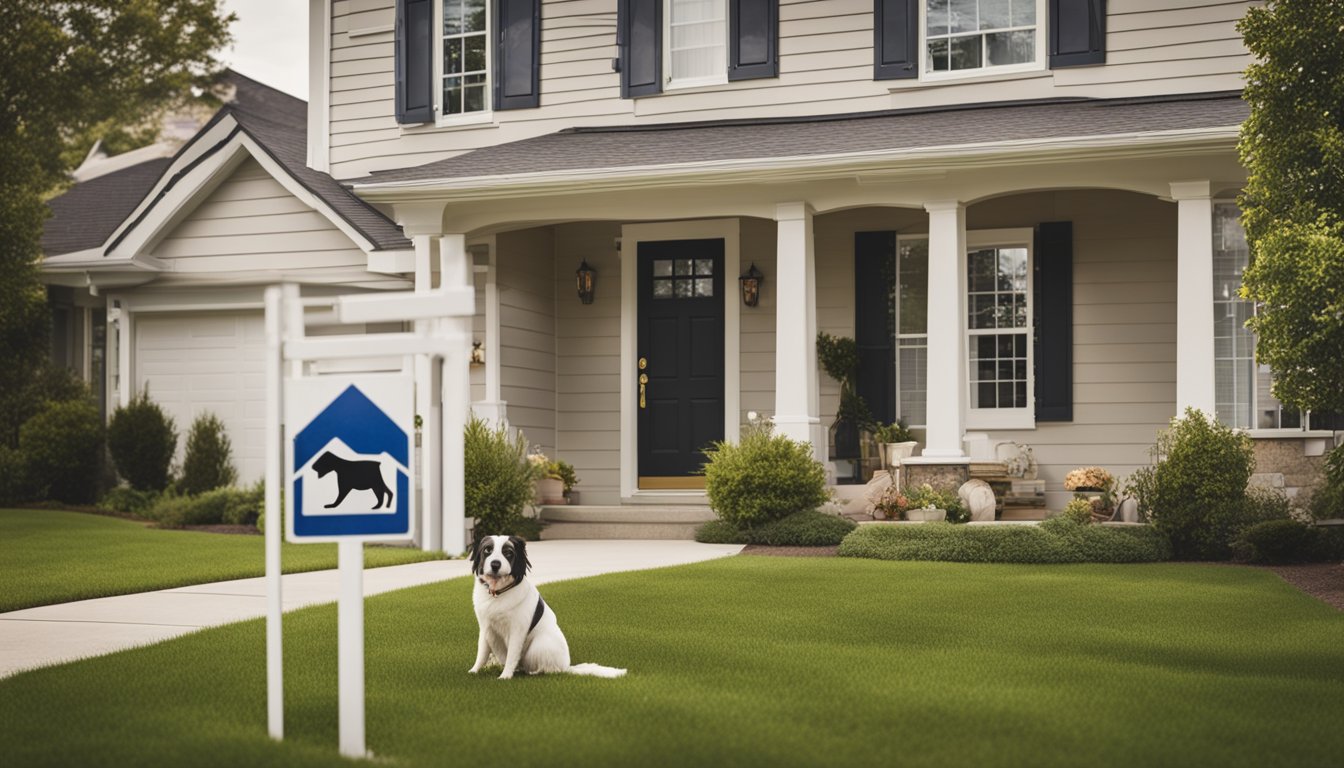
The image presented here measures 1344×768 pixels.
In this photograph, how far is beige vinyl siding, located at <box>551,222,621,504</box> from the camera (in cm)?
1527

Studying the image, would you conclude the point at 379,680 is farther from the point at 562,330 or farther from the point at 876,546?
the point at 562,330

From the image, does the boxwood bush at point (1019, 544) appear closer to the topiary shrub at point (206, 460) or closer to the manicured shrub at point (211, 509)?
the manicured shrub at point (211, 509)

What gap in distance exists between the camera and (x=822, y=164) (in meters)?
12.2

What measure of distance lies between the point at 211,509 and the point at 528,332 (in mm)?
3912

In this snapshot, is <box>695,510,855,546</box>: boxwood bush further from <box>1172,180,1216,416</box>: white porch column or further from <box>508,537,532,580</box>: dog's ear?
Answer: <box>508,537,532,580</box>: dog's ear

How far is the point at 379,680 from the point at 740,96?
32.3 ft

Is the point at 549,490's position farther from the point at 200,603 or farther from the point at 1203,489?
the point at 1203,489

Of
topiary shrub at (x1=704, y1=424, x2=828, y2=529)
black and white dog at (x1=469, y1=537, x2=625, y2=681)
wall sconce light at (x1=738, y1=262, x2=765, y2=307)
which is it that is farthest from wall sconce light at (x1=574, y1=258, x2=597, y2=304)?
black and white dog at (x1=469, y1=537, x2=625, y2=681)

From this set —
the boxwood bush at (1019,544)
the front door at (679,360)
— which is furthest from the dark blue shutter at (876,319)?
the boxwood bush at (1019,544)

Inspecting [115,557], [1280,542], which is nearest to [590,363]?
[115,557]

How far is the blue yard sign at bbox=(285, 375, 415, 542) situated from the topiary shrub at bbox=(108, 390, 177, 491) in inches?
484

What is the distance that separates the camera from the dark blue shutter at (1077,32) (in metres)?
13.2

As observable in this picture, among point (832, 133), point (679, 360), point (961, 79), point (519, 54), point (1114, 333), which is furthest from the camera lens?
point (519, 54)

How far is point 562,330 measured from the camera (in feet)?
50.6
